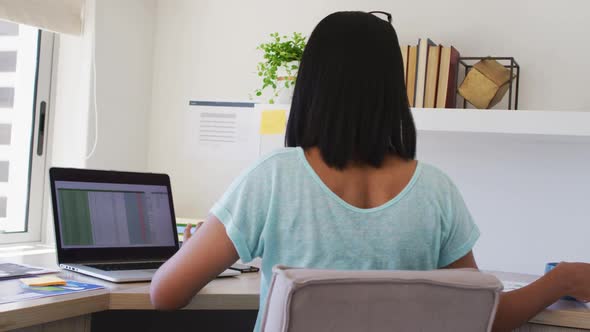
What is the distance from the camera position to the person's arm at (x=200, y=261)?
100 cm

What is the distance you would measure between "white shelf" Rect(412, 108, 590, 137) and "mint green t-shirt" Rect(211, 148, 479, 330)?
1198mm

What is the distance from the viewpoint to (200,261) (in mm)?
1000

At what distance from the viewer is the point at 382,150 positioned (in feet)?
3.44

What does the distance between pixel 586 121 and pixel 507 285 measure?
Answer: 75 cm

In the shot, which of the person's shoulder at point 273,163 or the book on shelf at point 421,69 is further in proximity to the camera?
the book on shelf at point 421,69

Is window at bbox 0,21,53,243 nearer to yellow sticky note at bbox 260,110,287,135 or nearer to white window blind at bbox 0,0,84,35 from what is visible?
white window blind at bbox 0,0,84,35

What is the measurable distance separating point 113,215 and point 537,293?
969 millimetres

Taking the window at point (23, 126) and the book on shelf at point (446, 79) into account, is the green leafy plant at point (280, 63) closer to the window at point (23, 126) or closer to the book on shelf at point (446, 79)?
the book on shelf at point (446, 79)

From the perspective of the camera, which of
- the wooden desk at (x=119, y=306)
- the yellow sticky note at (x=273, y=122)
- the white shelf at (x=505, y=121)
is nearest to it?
the wooden desk at (x=119, y=306)

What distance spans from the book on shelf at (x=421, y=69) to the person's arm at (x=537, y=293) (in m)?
1.08

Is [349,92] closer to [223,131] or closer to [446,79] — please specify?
[446,79]

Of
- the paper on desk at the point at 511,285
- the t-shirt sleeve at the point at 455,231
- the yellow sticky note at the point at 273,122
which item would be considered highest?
the yellow sticky note at the point at 273,122

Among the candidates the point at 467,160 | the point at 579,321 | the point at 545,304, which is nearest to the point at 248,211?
the point at 545,304

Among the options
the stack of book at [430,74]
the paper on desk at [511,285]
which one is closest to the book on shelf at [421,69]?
the stack of book at [430,74]
